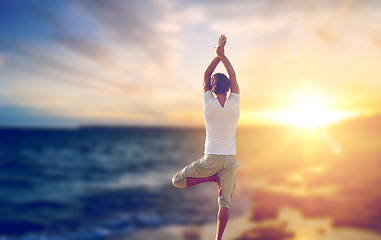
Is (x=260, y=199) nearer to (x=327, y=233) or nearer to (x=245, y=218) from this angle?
(x=245, y=218)

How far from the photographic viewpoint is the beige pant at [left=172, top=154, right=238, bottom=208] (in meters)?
4.19

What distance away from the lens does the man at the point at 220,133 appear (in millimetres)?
4031

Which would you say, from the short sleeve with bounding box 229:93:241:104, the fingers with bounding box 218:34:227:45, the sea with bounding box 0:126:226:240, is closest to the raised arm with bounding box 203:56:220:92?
the fingers with bounding box 218:34:227:45

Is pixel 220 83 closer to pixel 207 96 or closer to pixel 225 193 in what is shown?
pixel 207 96

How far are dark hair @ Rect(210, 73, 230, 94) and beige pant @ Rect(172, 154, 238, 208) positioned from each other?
36.3 inches

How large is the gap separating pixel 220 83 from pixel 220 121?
54 cm

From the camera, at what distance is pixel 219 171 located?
171 inches

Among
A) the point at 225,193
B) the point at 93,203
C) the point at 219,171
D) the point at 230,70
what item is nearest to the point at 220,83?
the point at 230,70

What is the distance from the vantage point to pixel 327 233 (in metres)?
17.4

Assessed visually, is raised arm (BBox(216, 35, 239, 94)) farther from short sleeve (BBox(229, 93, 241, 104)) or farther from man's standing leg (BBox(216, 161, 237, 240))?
man's standing leg (BBox(216, 161, 237, 240))

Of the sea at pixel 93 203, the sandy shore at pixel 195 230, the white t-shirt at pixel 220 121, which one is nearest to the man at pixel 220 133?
the white t-shirt at pixel 220 121

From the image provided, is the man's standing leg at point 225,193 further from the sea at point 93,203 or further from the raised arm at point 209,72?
the sea at point 93,203

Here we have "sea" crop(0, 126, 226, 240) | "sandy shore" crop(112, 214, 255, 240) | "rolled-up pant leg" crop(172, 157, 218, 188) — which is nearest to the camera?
"rolled-up pant leg" crop(172, 157, 218, 188)

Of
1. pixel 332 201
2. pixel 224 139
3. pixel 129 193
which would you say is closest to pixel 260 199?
pixel 332 201
